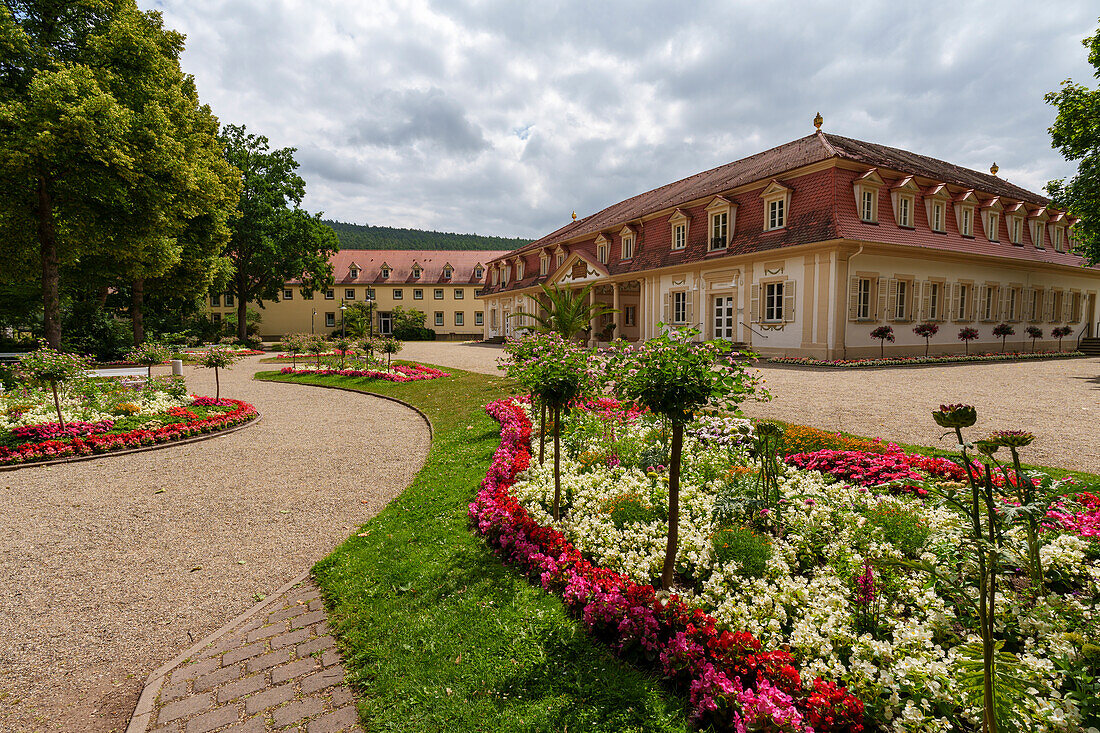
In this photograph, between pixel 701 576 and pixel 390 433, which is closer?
pixel 701 576

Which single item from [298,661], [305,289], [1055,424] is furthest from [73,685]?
[305,289]

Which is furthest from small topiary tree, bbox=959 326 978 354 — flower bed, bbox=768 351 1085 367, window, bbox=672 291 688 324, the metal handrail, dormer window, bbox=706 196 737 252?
window, bbox=672 291 688 324

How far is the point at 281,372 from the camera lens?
20.1m

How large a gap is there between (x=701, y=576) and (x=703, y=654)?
0.97m

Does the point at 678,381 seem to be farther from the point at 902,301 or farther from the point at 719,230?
the point at 902,301

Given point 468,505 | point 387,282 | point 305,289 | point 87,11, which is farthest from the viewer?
point 387,282

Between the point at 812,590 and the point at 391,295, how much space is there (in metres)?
60.1

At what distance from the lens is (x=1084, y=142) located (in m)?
19.1

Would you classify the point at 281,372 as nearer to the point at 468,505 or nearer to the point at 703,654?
the point at 468,505

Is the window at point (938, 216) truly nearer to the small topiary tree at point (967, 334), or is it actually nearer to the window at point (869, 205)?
the window at point (869, 205)

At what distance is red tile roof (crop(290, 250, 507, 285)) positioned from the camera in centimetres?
5906

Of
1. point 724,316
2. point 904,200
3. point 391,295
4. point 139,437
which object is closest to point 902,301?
point 904,200

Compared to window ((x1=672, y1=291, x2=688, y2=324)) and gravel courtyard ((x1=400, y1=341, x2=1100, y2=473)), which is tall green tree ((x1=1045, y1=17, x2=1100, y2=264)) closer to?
gravel courtyard ((x1=400, y1=341, x2=1100, y2=473))

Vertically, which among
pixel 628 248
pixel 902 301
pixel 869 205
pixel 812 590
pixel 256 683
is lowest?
pixel 256 683
